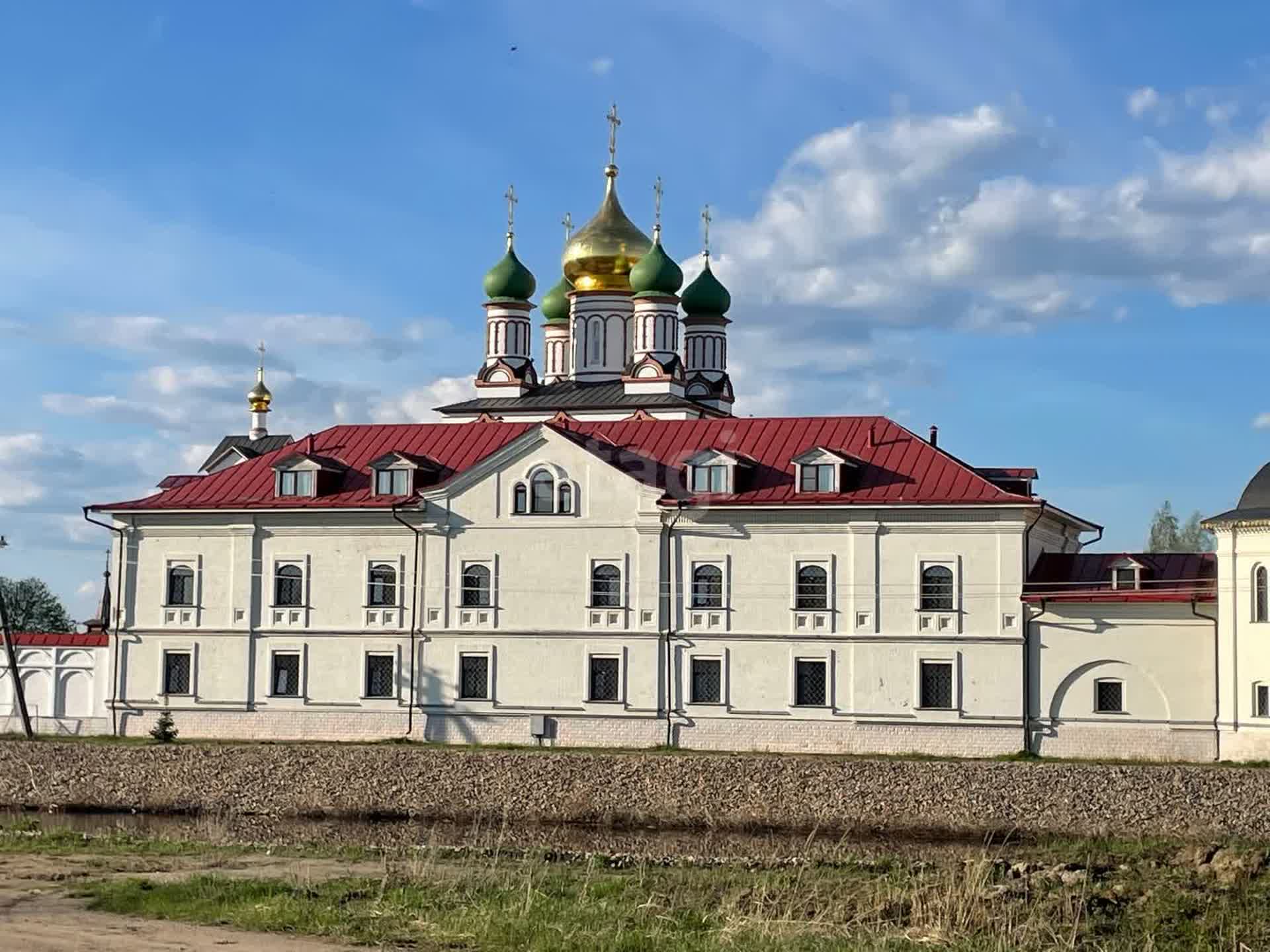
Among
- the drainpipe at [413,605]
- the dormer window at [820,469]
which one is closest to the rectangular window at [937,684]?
the dormer window at [820,469]

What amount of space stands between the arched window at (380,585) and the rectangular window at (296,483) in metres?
2.59

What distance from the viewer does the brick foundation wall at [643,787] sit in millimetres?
36125

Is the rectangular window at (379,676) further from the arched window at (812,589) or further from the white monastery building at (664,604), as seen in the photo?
the arched window at (812,589)

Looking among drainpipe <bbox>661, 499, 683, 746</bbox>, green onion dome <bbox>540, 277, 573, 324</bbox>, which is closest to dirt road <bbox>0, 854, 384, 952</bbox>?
drainpipe <bbox>661, 499, 683, 746</bbox>

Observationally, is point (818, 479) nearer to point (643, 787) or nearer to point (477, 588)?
point (477, 588)

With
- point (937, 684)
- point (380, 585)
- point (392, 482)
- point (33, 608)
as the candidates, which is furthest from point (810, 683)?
point (33, 608)

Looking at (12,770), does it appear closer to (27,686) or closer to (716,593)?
(27,686)

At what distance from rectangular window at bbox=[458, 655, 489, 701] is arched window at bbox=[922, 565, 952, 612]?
9.78 meters

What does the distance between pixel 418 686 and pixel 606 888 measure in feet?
65.2

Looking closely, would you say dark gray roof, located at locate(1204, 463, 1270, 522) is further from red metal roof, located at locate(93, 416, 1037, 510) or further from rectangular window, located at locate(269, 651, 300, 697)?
rectangular window, located at locate(269, 651, 300, 697)

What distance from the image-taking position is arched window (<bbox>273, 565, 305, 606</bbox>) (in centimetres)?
4616

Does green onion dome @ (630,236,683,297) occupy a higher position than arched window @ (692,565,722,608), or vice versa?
green onion dome @ (630,236,683,297)

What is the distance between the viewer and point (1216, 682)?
40.1 m

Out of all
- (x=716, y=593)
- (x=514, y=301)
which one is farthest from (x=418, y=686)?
(x=514, y=301)
